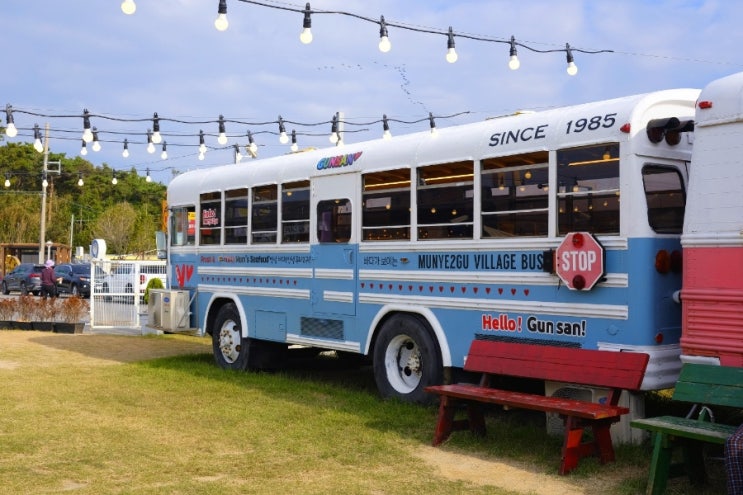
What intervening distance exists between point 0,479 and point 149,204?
233 feet

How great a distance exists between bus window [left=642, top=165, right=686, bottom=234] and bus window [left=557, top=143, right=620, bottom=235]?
0.26 metres

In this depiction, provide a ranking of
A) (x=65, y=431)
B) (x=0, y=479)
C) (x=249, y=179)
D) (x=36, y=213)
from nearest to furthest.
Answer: (x=0, y=479) < (x=65, y=431) < (x=249, y=179) < (x=36, y=213)

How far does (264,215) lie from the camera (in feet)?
37.6

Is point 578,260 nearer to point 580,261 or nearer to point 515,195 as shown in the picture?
point 580,261

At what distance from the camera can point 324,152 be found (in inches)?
421

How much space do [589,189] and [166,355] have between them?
8.75 meters

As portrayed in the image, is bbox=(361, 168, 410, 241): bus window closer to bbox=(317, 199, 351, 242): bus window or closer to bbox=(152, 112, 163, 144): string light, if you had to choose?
bbox=(317, 199, 351, 242): bus window

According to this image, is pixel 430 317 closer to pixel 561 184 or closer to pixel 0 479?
pixel 561 184

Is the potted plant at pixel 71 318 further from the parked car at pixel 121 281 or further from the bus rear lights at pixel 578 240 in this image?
the bus rear lights at pixel 578 240

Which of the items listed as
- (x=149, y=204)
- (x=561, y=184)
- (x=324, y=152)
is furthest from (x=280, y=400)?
(x=149, y=204)

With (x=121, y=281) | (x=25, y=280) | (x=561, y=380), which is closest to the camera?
(x=561, y=380)

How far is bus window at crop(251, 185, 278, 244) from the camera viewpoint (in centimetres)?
1127

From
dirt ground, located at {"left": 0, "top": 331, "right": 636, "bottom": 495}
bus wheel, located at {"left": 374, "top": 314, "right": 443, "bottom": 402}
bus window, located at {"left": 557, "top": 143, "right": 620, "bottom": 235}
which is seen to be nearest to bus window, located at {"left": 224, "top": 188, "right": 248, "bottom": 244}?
dirt ground, located at {"left": 0, "top": 331, "right": 636, "bottom": 495}

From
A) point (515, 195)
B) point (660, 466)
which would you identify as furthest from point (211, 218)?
point (660, 466)
